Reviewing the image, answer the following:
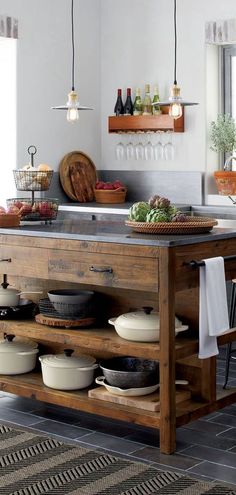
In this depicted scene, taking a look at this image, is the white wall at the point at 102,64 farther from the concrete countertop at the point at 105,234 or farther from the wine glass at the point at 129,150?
the concrete countertop at the point at 105,234

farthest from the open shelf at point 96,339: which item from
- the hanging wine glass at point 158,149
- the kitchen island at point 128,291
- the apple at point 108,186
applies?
the hanging wine glass at point 158,149

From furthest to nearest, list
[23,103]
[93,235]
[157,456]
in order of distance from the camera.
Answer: [23,103] < [93,235] < [157,456]

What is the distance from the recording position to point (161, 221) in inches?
169

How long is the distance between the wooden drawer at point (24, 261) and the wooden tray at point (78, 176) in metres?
2.89

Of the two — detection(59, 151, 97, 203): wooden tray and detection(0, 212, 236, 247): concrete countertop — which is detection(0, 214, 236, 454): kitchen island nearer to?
detection(0, 212, 236, 247): concrete countertop

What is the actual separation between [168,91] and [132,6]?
34.7 inches

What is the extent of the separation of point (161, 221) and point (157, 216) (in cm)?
3

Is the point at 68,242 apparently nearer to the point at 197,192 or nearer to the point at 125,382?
the point at 125,382

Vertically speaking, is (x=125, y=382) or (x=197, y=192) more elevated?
(x=197, y=192)

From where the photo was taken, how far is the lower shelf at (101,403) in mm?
4125

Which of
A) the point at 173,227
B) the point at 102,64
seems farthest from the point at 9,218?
the point at 102,64

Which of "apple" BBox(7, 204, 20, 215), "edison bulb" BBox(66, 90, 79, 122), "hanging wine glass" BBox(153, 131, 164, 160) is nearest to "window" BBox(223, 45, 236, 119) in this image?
"hanging wine glass" BBox(153, 131, 164, 160)

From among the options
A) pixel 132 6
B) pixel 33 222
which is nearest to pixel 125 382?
pixel 33 222

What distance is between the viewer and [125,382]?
428 centimetres
